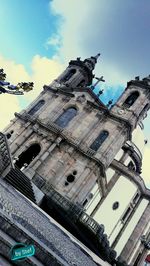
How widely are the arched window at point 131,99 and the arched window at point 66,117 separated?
5824 mm

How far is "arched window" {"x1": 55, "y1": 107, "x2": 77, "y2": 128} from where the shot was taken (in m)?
34.6

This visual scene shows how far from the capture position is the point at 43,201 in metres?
25.2

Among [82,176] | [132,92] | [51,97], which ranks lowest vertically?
[82,176]

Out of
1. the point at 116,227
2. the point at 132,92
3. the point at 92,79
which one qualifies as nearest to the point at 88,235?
the point at 116,227

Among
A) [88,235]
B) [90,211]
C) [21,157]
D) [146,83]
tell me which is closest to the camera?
[88,235]

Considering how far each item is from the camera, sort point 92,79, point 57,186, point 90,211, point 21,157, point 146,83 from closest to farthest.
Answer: point 57,186 < point 90,211 < point 21,157 < point 146,83 < point 92,79

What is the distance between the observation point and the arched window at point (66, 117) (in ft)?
113

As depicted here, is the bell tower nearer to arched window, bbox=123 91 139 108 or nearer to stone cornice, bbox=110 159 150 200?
arched window, bbox=123 91 139 108

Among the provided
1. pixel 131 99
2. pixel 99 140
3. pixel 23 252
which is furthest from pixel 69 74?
pixel 23 252

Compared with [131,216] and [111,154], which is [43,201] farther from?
[131,216]

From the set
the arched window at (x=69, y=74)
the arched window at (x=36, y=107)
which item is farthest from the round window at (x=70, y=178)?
the arched window at (x=69, y=74)

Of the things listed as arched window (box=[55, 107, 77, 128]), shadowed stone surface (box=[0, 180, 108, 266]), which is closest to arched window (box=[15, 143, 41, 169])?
arched window (box=[55, 107, 77, 128])

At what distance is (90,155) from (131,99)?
369 inches

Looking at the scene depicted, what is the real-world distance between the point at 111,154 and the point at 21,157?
9520mm
